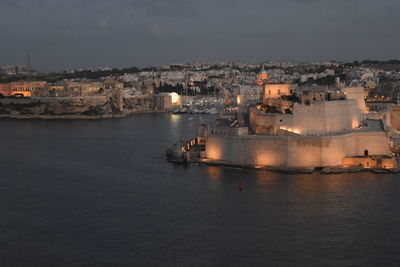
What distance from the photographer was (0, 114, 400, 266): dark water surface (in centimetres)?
660

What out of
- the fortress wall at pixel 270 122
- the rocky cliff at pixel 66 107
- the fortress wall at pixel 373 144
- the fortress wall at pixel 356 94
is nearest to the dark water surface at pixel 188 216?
the fortress wall at pixel 373 144

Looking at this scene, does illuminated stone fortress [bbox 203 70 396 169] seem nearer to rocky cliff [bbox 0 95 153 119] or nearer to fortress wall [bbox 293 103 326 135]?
fortress wall [bbox 293 103 326 135]

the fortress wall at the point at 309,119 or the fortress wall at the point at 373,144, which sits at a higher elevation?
the fortress wall at the point at 309,119

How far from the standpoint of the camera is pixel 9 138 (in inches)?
671

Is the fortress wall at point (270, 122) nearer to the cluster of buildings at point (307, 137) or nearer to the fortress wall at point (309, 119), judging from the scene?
the cluster of buildings at point (307, 137)

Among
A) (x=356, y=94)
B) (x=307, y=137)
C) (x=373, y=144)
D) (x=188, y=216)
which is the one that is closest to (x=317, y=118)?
(x=307, y=137)

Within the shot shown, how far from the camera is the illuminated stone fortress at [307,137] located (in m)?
10.6

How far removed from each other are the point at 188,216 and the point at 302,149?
333 centimetres

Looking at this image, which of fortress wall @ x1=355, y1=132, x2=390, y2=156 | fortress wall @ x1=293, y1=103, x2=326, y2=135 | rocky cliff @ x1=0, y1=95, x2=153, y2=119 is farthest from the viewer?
rocky cliff @ x1=0, y1=95, x2=153, y2=119

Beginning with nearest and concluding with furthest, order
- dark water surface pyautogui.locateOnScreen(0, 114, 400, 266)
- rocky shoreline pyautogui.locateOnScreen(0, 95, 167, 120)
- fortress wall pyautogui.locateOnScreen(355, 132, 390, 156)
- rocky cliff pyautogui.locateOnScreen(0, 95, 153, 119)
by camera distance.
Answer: dark water surface pyautogui.locateOnScreen(0, 114, 400, 266)
fortress wall pyautogui.locateOnScreen(355, 132, 390, 156)
rocky shoreline pyautogui.locateOnScreen(0, 95, 167, 120)
rocky cliff pyautogui.locateOnScreen(0, 95, 153, 119)

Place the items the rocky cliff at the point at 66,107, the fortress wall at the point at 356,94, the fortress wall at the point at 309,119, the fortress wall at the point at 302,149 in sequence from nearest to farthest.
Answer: the fortress wall at the point at 302,149 → the fortress wall at the point at 309,119 → the fortress wall at the point at 356,94 → the rocky cliff at the point at 66,107

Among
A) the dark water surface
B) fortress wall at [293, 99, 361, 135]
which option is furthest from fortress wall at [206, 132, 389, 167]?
fortress wall at [293, 99, 361, 135]

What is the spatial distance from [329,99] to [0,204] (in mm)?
6637

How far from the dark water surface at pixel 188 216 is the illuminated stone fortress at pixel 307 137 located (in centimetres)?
47
